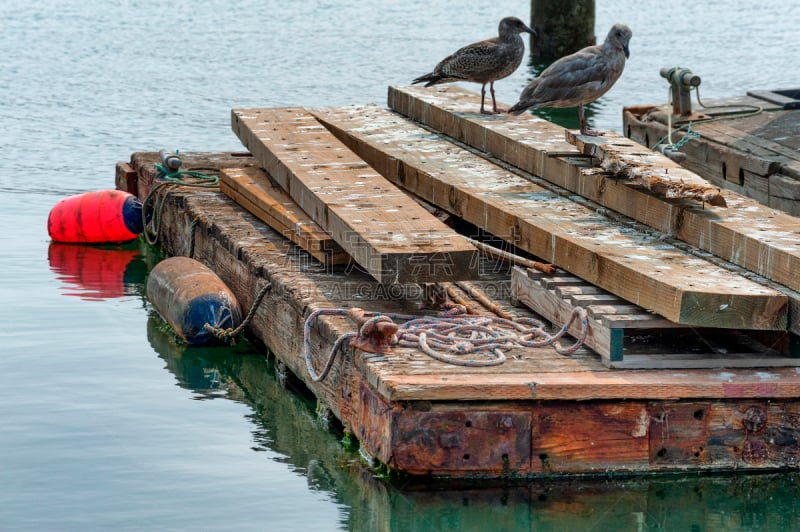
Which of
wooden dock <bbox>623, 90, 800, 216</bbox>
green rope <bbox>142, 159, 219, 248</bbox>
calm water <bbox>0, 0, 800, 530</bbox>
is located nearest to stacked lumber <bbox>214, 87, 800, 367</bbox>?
green rope <bbox>142, 159, 219, 248</bbox>

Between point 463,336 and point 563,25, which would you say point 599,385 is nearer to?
point 463,336

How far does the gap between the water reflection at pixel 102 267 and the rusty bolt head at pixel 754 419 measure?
5.85 metres

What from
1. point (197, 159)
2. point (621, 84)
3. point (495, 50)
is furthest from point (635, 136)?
point (621, 84)

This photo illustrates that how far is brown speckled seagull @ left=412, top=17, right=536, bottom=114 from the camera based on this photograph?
12367mm

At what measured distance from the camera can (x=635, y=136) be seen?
15375 mm

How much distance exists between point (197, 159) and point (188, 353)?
3613mm

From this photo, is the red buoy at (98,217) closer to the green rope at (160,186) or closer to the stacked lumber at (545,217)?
the green rope at (160,186)

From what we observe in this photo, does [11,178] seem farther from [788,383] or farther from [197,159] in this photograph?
[788,383]

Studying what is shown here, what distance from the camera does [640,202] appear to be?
8.66m

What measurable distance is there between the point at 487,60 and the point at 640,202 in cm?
403

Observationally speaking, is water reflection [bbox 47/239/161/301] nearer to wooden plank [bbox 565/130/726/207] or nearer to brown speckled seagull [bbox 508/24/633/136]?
brown speckled seagull [bbox 508/24/633/136]

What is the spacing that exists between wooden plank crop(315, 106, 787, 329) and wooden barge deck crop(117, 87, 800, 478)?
0.01m

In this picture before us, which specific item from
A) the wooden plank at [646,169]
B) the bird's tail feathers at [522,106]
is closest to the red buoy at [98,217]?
the bird's tail feathers at [522,106]

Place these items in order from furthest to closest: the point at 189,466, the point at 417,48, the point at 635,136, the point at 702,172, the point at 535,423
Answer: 1. the point at 417,48
2. the point at 635,136
3. the point at 702,172
4. the point at 189,466
5. the point at 535,423
